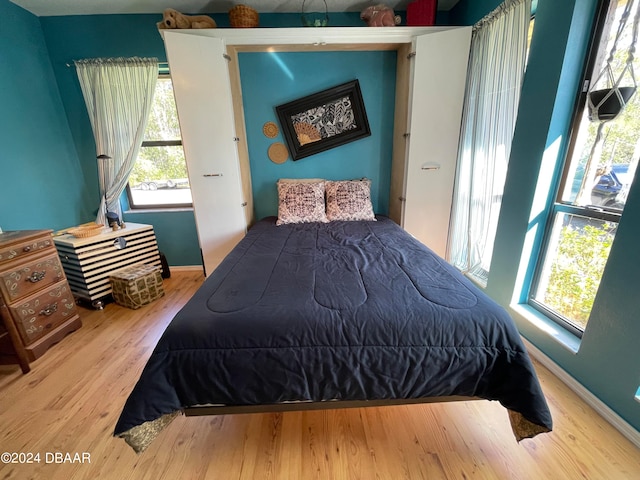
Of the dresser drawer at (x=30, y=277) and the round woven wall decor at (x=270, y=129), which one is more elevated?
the round woven wall decor at (x=270, y=129)

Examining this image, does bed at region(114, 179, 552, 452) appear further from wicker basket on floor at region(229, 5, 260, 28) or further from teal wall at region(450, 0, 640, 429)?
wicker basket on floor at region(229, 5, 260, 28)

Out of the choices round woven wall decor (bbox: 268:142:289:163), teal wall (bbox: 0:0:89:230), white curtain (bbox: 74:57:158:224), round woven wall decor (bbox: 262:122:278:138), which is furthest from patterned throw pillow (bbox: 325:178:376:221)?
teal wall (bbox: 0:0:89:230)

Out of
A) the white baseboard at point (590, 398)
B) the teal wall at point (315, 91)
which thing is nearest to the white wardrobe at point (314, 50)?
the teal wall at point (315, 91)

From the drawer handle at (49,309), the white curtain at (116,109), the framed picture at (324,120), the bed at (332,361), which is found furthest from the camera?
the framed picture at (324,120)

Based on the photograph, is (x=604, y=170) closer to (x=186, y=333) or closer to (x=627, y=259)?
(x=627, y=259)

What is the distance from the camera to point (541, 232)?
1668 millimetres

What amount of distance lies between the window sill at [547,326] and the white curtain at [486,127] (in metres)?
0.41

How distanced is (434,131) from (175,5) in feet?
8.25

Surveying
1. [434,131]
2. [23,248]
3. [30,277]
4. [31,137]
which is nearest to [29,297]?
[30,277]

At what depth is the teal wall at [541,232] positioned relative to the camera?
46.7 inches

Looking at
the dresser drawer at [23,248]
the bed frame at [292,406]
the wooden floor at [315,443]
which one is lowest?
the wooden floor at [315,443]

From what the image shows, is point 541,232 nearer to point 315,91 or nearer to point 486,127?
point 486,127

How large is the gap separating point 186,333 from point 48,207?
99.3 inches

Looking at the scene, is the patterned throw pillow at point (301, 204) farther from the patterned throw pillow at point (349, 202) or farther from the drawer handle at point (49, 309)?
the drawer handle at point (49, 309)
